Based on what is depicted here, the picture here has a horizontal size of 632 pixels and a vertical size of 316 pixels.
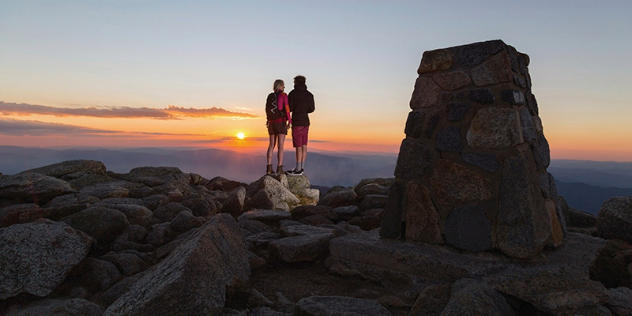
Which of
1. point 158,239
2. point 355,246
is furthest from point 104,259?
point 355,246

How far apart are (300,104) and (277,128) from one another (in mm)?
915

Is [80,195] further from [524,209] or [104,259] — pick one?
[524,209]

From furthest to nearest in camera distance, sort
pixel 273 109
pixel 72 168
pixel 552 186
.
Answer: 1. pixel 273 109
2. pixel 72 168
3. pixel 552 186

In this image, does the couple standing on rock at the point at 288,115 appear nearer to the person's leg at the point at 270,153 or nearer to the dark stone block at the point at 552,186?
the person's leg at the point at 270,153

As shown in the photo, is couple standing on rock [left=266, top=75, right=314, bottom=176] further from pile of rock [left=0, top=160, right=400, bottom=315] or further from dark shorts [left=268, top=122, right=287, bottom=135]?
pile of rock [left=0, top=160, right=400, bottom=315]

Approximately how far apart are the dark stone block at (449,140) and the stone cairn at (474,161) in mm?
11

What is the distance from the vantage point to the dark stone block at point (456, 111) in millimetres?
4762

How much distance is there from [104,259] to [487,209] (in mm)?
4603

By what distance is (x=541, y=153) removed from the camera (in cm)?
513

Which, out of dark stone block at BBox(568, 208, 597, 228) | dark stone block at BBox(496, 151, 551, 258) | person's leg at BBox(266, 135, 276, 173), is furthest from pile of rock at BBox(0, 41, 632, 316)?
person's leg at BBox(266, 135, 276, 173)

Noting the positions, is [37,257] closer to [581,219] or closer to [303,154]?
[581,219]

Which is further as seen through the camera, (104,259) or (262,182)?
(262,182)

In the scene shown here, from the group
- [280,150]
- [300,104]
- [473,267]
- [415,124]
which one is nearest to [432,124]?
[415,124]

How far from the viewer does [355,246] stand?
17.3 feet
